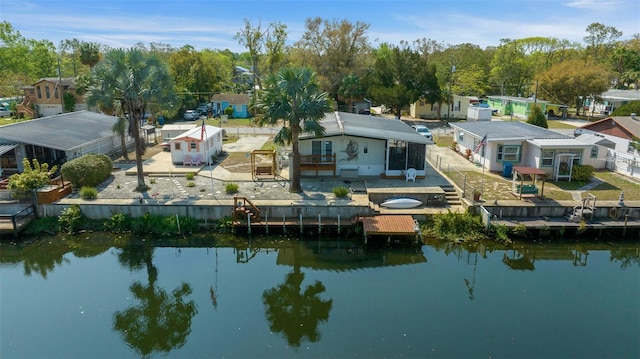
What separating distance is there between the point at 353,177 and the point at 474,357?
1350 centimetres

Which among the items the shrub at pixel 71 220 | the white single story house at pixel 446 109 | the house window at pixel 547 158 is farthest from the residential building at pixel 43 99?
the house window at pixel 547 158

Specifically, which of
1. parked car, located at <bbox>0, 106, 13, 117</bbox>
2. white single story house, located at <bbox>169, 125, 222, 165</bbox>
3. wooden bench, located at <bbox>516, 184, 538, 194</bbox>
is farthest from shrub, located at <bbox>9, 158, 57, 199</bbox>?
parked car, located at <bbox>0, 106, 13, 117</bbox>

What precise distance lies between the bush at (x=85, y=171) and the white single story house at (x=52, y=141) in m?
3.23

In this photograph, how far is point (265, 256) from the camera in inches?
717

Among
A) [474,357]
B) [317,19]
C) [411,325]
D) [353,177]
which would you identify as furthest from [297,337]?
[317,19]

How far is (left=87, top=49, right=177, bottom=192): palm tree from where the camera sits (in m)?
20.0

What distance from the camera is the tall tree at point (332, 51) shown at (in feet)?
172

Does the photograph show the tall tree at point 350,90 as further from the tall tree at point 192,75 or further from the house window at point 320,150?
the house window at point 320,150

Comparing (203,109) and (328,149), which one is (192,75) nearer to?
(203,109)

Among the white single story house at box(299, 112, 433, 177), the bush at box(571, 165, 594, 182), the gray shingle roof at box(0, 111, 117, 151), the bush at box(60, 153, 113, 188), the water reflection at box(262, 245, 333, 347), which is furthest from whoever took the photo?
the gray shingle roof at box(0, 111, 117, 151)

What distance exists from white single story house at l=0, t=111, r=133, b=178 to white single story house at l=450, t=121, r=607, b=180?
23702 mm

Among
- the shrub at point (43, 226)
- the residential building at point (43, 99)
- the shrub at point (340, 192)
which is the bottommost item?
the shrub at point (43, 226)

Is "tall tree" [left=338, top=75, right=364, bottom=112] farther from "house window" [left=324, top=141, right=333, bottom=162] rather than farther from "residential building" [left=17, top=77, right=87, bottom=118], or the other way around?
"residential building" [left=17, top=77, right=87, bottom=118]

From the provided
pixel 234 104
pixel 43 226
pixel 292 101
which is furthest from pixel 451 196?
pixel 234 104
